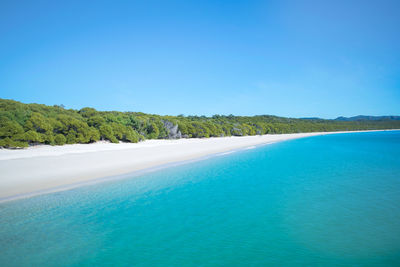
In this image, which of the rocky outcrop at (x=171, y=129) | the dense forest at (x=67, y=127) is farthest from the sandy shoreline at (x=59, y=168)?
the rocky outcrop at (x=171, y=129)

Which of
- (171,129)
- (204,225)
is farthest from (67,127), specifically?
(204,225)

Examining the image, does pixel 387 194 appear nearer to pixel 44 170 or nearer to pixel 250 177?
pixel 250 177

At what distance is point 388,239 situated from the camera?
16.8 feet

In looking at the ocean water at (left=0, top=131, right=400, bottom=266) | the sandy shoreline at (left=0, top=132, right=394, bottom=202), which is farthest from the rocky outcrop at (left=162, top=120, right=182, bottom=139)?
the ocean water at (left=0, top=131, right=400, bottom=266)

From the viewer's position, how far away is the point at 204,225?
6.07 metres

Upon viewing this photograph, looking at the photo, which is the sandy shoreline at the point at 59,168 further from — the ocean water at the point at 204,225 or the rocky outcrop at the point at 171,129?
the rocky outcrop at the point at 171,129

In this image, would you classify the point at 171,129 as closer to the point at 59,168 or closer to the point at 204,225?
the point at 59,168

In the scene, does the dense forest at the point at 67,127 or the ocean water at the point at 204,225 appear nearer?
the ocean water at the point at 204,225

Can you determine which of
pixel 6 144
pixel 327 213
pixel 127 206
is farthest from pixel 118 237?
pixel 6 144

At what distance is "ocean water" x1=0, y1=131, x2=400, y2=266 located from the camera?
179 inches

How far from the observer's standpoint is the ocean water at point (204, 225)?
4.54m

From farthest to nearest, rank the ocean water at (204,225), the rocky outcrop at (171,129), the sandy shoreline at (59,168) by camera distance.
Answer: the rocky outcrop at (171,129) → the sandy shoreline at (59,168) → the ocean water at (204,225)

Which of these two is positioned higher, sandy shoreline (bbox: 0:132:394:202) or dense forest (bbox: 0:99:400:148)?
dense forest (bbox: 0:99:400:148)

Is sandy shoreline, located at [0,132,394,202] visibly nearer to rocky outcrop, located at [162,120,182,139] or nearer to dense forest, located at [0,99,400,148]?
dense forest, located at [0,99,400,148]
